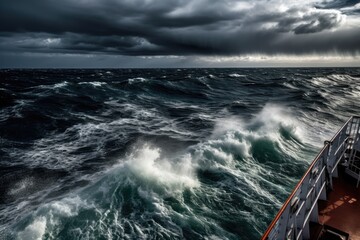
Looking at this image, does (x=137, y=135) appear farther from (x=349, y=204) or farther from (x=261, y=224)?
(x=349, y=204)

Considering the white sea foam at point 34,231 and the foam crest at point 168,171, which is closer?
the white sea foam at point 34,231

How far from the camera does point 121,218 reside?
26.3 feet

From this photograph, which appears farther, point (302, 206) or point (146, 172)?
point (146, 172)

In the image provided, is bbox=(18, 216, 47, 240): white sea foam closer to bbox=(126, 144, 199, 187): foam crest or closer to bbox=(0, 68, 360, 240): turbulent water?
bbox=(0, 68, 360, 240): turbulent water

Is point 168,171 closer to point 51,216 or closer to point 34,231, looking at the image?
point 51,216

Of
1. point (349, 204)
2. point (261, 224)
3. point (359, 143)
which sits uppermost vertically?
point (359, 143)

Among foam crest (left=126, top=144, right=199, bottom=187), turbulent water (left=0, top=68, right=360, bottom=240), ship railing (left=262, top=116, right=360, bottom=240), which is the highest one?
ship railing (left=262, top=116, right=360, bottom=240)

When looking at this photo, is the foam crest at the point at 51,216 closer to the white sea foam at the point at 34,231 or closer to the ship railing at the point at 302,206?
the white sea foam at the point at 34,231

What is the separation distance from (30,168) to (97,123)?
372 inches

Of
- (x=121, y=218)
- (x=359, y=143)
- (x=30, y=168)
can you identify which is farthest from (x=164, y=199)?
(x=30, y=168)

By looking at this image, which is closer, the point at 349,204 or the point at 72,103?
the point at 349,204

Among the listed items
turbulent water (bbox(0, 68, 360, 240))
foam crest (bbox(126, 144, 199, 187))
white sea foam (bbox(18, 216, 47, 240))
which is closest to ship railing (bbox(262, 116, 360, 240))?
turbulent water (bbox(0, 68, 360, 240))

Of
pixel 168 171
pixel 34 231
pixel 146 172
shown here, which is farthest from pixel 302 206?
pixel 34 231

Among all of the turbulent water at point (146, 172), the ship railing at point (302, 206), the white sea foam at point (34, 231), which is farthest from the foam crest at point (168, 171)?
the ship railing at point (302, 206)
